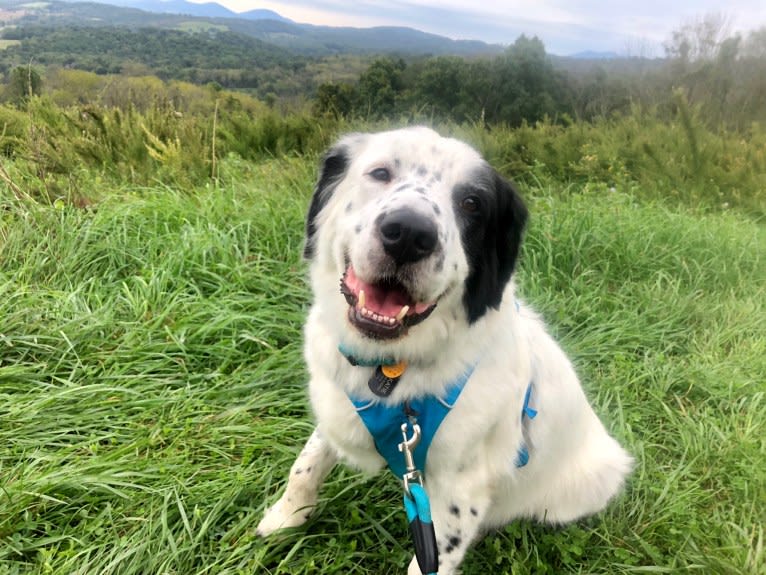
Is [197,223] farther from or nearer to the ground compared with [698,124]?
nearer to the ground

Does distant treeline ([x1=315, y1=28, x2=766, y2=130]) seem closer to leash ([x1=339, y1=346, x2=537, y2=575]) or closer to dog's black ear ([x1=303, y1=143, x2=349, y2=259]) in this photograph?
dog's black ear ([x1=303, y1=143, x2=349, y2=259])

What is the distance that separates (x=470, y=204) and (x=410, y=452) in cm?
84

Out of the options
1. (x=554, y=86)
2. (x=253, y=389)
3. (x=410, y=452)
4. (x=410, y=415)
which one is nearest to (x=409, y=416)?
(x=410, y=415)

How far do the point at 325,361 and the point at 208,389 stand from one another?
3.97 ft

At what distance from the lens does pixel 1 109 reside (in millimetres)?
7047

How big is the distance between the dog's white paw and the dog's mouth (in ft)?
3.41

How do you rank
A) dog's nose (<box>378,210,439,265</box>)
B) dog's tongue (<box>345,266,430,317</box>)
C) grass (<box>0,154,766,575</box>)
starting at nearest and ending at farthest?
dog's nose (<box>378,210,439,265</box>), dog's tongue (<box>345,266,430,317</box>), grass (<box>0,154,766,575</box>)

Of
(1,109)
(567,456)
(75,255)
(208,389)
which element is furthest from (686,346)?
(1,109)

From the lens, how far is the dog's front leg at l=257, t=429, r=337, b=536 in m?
2.16

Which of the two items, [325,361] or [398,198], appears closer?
[398,198]

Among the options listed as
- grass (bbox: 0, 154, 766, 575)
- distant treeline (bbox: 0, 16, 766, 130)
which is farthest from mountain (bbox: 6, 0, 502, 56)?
grass (bbox: 0, 154, 766, 575)

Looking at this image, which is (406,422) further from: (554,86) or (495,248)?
(554,86)

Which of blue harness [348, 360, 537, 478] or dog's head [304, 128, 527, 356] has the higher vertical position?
dog's head [304, 128, 527, 356]

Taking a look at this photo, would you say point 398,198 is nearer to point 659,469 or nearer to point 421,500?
point 421,500
